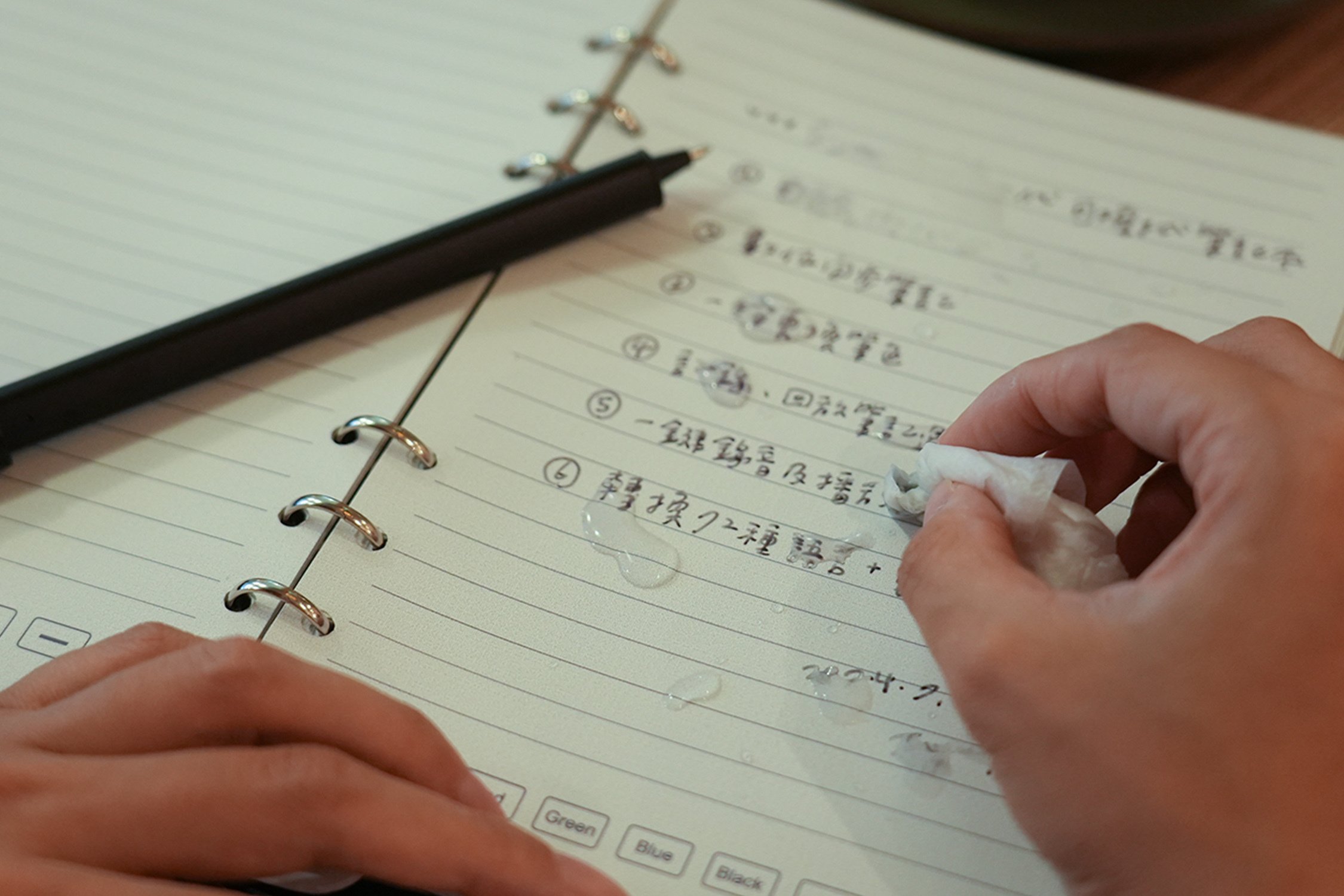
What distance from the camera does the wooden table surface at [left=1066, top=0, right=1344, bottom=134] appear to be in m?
0.66

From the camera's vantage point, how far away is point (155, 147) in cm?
62

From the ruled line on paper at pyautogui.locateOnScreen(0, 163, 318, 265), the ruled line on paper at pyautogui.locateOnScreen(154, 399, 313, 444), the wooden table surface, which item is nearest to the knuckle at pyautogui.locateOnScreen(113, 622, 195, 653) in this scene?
the ruled line on paper at pyautogui.locateOnScreen(154, 399, 313, 444)

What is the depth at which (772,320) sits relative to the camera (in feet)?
1.86

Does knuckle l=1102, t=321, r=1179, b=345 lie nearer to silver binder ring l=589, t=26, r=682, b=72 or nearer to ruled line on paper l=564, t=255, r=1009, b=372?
ruled line on paper l=564, t=255, r=1009, b=372

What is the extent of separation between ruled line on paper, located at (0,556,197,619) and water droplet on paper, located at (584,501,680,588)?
0.17 metres

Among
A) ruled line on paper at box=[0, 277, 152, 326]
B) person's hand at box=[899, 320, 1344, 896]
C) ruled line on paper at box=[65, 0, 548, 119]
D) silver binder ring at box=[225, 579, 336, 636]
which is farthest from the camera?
ruled line on paper at box=[65, 0, 548, 119]

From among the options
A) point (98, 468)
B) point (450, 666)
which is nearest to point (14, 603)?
point (98, 468)

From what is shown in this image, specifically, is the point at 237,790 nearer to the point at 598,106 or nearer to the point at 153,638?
the point at 153,638

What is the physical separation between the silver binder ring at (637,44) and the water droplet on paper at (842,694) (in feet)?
1.31

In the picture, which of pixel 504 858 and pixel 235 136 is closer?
pixel 504 858

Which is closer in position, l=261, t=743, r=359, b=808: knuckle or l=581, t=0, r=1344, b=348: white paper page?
l=261, t=743, r=359, b=808: knuckle

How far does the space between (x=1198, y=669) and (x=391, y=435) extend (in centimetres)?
35

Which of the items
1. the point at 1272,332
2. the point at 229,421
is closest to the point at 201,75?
the point at 229,421

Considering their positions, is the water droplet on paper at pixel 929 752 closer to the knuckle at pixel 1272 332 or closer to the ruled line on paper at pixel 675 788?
the ruled line on paper at pixel 675 788
